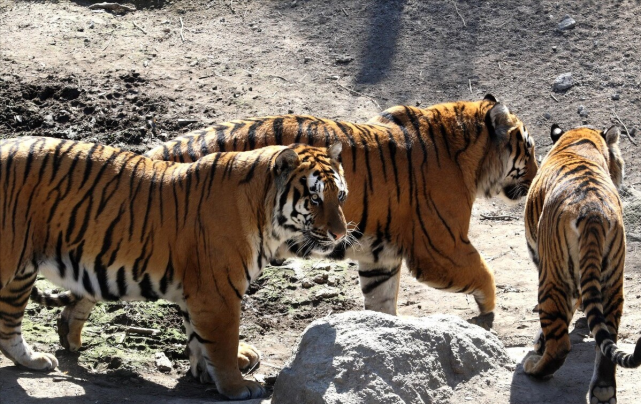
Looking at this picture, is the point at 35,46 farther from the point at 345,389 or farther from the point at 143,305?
the point at 345,389

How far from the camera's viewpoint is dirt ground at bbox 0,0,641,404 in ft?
21.3

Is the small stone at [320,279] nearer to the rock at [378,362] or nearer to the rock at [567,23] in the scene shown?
the rock at [378,362]

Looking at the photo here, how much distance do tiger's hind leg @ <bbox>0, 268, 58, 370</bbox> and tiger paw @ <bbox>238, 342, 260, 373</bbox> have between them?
1034mm

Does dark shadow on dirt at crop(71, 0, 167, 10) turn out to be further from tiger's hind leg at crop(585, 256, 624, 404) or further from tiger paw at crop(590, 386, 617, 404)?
tiger paw at crop(590, 386, 617, 404)

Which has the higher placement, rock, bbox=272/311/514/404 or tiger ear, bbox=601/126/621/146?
tiger ear, bbox=601/126/621/146

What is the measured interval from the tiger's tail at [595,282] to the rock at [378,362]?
655mm

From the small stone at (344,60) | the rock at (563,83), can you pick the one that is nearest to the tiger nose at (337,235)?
the rock at (563,83)

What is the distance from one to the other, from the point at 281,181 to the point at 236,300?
2.15 feet

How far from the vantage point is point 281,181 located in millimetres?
4969

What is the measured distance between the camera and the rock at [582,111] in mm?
8438

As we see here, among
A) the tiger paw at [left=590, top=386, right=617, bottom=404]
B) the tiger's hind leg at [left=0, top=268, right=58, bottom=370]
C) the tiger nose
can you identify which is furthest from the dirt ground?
the tiger paw at [left=590, top=386, right=617, bottom=404]

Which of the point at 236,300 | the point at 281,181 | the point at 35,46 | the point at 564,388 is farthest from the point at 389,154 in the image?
the point at 35,46

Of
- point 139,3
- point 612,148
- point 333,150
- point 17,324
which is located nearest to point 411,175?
point 333,150

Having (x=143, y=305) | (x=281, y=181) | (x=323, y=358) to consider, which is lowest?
(x=143, y=305)
